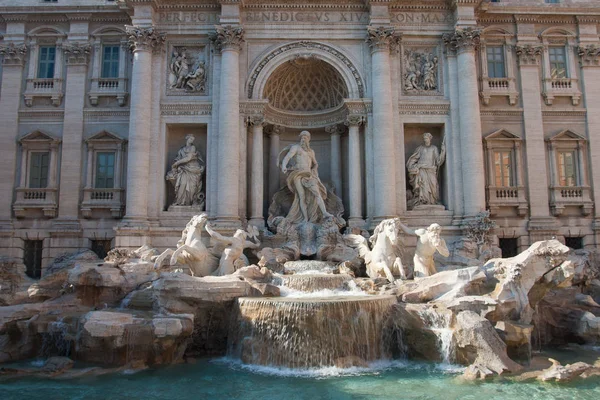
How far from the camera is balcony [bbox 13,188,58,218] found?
20.8 metres

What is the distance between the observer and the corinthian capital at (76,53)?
21.6m

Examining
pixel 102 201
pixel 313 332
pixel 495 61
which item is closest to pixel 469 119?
pixel 495 61

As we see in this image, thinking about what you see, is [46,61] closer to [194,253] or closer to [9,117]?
[9,117]

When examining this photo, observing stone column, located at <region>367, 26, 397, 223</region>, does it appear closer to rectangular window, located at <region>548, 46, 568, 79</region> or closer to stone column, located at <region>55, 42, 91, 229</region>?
rectangular window, located at <region>548, 46, 568, 79</region>

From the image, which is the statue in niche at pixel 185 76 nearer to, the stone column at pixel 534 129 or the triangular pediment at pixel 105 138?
the triangular pediment at pixel 105 138

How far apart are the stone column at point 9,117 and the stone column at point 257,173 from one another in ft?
31.9

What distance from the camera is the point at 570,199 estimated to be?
21.2 meters

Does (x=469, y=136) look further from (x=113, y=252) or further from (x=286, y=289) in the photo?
(x=113, y=252)

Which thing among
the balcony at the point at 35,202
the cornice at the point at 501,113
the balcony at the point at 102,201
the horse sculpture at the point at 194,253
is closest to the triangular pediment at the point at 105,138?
the balcony at the point at 102,201

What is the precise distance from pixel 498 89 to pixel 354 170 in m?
7.35

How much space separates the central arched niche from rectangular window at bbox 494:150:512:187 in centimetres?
700

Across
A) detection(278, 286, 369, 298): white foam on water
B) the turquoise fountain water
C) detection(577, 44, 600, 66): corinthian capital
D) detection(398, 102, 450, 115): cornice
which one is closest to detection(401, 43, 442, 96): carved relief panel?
detection(398, 102, 450, 115): cornice

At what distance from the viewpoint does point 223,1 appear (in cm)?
2027

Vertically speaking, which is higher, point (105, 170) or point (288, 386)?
point (105, 170)
